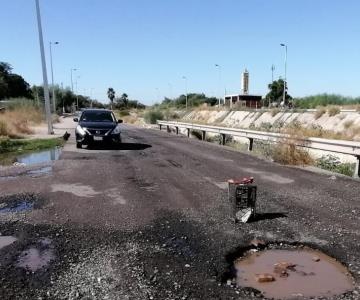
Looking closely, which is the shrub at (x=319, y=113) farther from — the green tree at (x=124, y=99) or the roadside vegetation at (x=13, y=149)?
the green tree at (x=124, y=99)

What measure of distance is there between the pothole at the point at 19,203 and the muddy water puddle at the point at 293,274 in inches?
174

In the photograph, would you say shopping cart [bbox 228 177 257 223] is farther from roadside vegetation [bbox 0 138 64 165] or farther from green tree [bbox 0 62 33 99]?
green tree [bbox 0 62 33 99]

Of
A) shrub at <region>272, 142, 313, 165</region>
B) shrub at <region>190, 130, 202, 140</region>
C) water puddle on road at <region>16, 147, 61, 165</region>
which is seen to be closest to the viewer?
shrub at <region>272, 142, 313, 165</region>

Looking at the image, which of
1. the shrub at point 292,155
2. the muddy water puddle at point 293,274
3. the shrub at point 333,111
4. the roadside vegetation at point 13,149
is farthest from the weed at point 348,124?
the muddy water puddle at point 293,274

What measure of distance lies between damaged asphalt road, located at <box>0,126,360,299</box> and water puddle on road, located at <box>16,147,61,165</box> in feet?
14.8

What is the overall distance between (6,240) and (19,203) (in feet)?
8.13

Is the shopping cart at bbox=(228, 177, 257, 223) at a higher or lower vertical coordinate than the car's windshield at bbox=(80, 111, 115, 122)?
lower

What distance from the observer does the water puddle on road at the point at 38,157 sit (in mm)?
16462

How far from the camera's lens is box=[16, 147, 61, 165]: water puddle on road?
16462 mm

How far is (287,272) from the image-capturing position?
17.0 ft

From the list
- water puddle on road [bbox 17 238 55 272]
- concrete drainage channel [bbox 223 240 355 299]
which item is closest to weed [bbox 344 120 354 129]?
concrete drainage channel [bbox 223 240 355 299]

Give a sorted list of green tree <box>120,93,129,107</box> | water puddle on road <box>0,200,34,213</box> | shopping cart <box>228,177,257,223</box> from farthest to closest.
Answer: green tree <box>120,93,129,107</box> < water puddle on road <box>0,200,34,213</box> < shopping cart <box>228,177,257,223</box>

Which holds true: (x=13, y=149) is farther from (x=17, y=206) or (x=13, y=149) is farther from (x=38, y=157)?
(x=17, y=206)

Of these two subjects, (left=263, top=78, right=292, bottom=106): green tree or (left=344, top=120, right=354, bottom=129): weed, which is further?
(left=263, top=78, right=292, bottom=106): green tree
